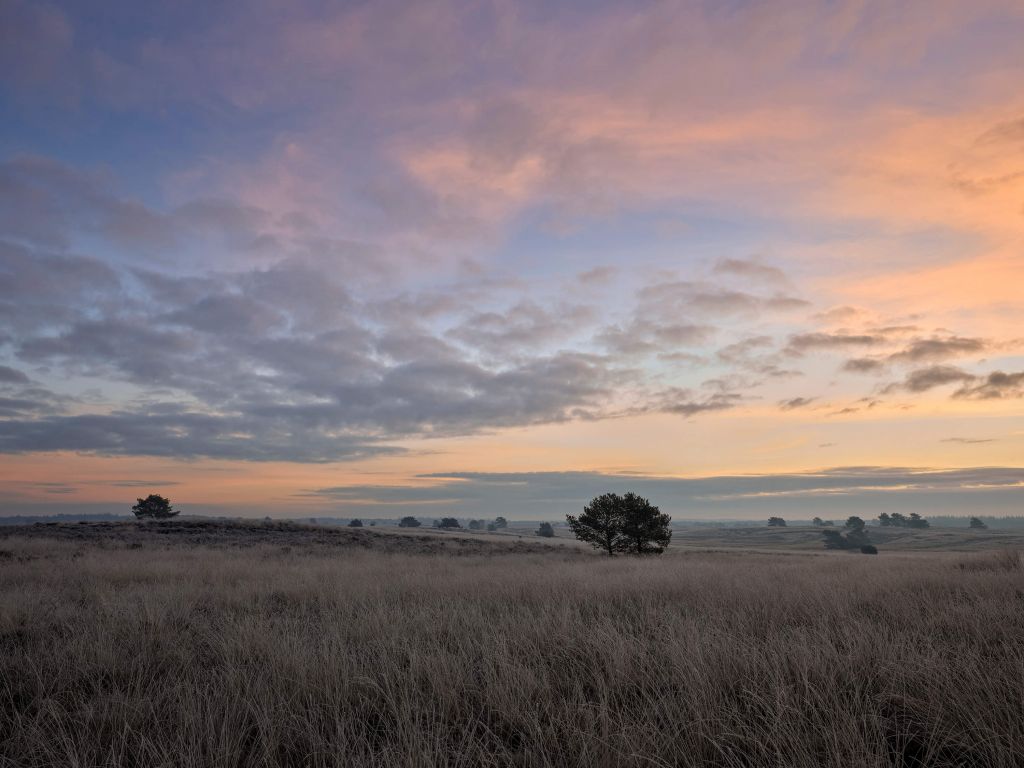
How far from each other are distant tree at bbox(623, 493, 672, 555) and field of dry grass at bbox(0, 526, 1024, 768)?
35910 mm

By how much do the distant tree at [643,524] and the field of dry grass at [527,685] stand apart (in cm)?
3591

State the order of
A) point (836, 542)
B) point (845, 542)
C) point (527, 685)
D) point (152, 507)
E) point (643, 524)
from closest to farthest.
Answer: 1. point (527, 685)
2. point (643, 524)
3. point (152, 507)
4. point (845, 542)
5. point (836, 542)

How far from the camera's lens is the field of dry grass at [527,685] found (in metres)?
3.39

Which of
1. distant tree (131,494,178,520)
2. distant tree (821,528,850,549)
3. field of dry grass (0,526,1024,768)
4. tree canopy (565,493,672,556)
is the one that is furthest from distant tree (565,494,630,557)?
distant tree (821,528,850,549)

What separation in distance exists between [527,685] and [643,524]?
41340mm

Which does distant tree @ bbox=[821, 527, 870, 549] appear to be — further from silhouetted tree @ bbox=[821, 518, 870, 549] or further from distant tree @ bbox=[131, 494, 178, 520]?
distant tree @ bbox=[131, 494, 178, 520]

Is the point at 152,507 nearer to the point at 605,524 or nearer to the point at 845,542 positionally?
the point at 605,524

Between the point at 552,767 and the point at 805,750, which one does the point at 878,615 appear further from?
the point at 552,767

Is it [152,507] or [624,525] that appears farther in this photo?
[152,507]

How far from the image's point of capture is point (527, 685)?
4.41 meters

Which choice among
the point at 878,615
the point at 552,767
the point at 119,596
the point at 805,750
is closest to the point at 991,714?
the point at 805,750

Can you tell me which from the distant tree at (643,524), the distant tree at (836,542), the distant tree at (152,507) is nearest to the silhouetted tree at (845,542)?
the distant tree at (836,542)

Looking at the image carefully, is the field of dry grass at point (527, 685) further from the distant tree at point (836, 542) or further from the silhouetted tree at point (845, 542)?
the silhouetted tree at point (845, 542)

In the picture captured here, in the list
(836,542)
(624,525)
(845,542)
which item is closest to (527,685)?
(624,525)
